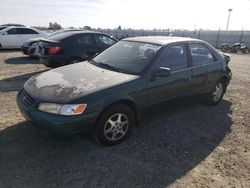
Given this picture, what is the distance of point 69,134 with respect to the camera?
3.30m

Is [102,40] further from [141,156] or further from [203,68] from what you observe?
[141,156]

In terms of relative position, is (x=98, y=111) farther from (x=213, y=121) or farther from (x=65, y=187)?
(x=213, y=121)

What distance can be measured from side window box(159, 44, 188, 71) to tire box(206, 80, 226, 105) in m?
1.35

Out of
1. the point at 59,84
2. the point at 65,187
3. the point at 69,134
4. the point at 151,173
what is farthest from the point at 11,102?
the point at 151,173

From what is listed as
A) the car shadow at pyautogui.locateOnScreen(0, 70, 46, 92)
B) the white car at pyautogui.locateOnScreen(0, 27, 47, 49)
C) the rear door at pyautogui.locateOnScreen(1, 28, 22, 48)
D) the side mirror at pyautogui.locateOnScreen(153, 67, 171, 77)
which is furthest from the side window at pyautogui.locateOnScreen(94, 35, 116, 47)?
the rear door at pyautogui.locateOnScreen(1, 28, 22, 48)

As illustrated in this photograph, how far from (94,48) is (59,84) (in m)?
4.83

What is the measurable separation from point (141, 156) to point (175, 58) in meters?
1.98

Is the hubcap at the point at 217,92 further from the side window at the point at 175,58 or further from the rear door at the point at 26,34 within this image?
the rear door at the point at 26,34

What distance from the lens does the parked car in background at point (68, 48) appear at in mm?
7758

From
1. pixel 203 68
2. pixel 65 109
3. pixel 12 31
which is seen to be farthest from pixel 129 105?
pixel 12 31

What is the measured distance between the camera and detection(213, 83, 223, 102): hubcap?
19.0ft

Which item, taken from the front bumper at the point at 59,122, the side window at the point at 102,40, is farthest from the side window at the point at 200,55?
the side window at the point at 102,40

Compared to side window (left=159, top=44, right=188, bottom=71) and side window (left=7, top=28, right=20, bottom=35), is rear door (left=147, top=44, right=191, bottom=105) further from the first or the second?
side window (left=7, top=28, right=20, bottom=35)

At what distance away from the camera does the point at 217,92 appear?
19.3ft
